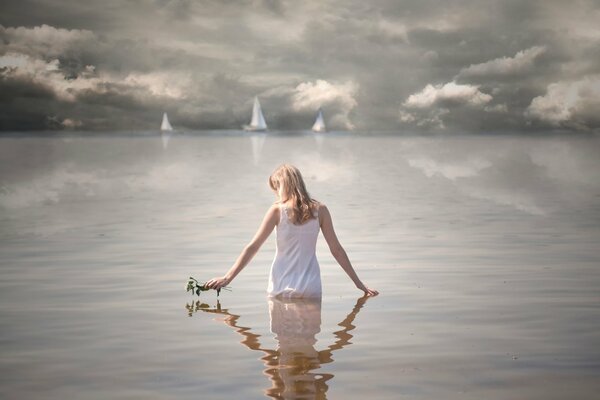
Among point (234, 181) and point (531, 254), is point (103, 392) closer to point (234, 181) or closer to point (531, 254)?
point (531, 254)

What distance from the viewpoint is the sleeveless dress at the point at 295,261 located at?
384 inches

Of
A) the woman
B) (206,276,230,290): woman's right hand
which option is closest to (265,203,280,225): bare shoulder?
the woman

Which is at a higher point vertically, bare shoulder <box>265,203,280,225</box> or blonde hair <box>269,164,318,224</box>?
blonde hair <box>269,164,318,224</box>

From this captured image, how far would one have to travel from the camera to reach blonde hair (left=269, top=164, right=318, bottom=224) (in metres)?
9.49

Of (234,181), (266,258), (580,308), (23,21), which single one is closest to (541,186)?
(234,181)

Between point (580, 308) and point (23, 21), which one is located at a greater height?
point (23, 21)

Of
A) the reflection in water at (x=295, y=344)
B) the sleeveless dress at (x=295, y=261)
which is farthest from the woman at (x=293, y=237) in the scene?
the reflection in water at (x=295, y=344)

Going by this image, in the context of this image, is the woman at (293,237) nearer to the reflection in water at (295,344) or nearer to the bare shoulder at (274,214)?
the bare shoulder at (274,214)

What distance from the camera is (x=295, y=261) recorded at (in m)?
9.88

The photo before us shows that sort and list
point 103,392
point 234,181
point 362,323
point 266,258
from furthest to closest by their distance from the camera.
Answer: point 234,181, point 266,258, point 362,323, point 103,392

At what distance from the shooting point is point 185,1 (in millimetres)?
130500

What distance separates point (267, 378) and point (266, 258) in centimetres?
681

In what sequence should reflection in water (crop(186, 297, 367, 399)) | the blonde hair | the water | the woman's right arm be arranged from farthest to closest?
the woman's right arm, the blonde hair, the water, reflection in water (crop(186, 297, 367, 399))

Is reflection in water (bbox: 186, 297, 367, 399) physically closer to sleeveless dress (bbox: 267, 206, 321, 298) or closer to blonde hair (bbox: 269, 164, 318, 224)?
sleeveless dress (bbox: 267, 206, 321, 298)
